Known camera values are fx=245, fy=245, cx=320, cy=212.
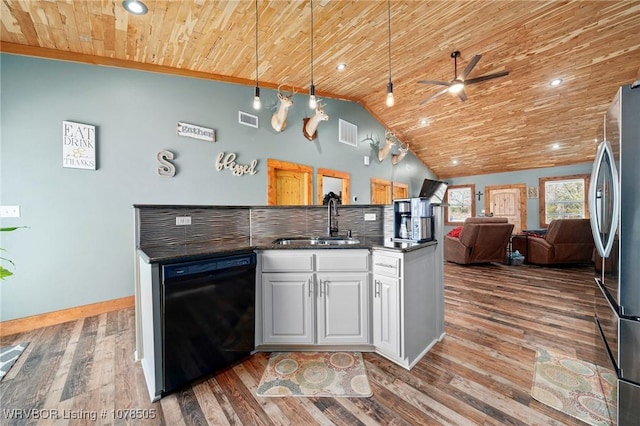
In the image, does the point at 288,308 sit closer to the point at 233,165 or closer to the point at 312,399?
the point at 312,399

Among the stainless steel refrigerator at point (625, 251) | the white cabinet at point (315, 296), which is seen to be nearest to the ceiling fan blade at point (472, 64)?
the stainless steel refrigerator at point (625, 251)

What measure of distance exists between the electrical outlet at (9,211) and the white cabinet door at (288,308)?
9.05 ft

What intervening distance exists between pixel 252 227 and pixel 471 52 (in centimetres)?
449

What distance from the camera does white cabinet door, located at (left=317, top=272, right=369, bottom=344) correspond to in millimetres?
2010

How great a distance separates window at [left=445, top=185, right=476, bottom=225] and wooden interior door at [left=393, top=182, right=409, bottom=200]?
231 centimetres

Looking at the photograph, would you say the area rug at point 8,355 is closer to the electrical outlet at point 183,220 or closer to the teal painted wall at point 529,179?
the electrical outlet at point 183,220

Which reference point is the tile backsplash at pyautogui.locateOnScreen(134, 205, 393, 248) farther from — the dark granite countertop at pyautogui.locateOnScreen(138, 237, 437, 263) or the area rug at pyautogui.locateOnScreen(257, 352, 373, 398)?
the area rug at pyautogui.locateOnScreen(257, 352, 373, 398)

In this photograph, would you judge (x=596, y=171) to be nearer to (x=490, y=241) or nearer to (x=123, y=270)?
(x=490, y=241)

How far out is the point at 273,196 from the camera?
4.39m

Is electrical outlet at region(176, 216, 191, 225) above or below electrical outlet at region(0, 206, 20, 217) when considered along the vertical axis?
below

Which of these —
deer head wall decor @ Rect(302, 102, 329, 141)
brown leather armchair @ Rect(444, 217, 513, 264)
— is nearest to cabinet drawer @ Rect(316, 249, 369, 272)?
deer head wall decor @ Rect(302, 102, 329, 141)

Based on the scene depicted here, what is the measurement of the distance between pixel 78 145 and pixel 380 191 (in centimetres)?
602

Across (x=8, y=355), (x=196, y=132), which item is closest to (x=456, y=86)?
(x=196, y=132)

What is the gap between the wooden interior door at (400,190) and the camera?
23.9 feet
